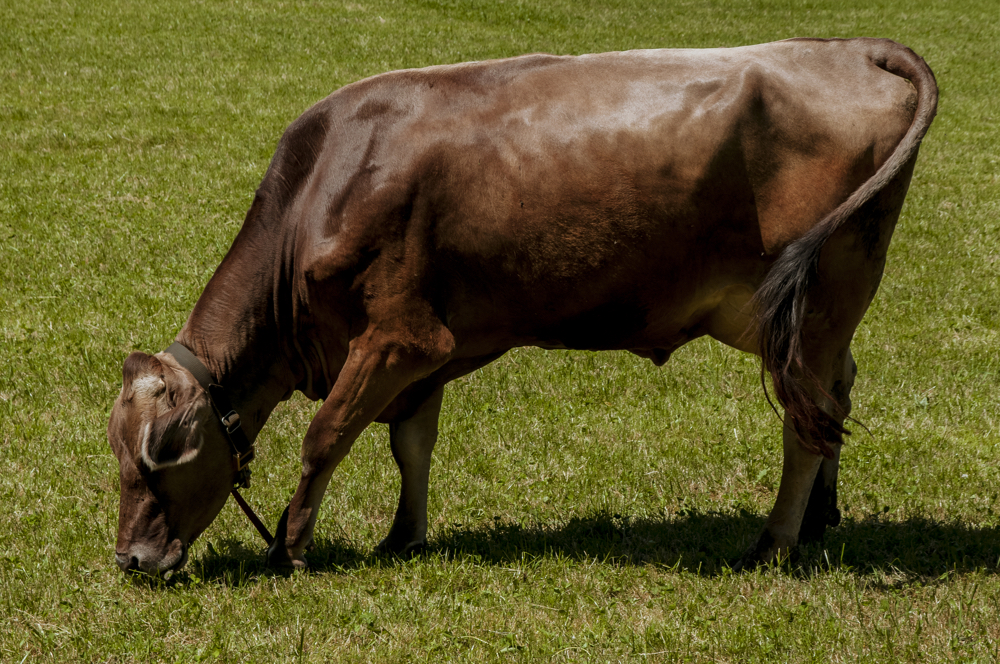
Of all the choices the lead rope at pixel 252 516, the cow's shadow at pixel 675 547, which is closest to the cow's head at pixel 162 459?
the lead rope at pixel 252 516

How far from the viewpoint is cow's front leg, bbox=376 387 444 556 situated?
17.5 ft

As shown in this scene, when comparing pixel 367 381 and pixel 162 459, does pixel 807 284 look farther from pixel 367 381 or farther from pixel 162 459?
pixel 162 459

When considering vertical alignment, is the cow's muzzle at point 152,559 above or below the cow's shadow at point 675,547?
above

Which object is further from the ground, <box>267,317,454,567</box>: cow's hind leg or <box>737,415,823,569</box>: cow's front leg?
<box>267,317,454,567</box>: cow's hind leg

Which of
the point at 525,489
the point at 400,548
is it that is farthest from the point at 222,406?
the point at 525,489

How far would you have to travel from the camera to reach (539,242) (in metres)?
4.63

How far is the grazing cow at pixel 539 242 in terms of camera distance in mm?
4477

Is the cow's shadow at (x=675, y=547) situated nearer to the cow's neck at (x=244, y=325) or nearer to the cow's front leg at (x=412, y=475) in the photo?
the cow's front leg at (x=412, y=475)

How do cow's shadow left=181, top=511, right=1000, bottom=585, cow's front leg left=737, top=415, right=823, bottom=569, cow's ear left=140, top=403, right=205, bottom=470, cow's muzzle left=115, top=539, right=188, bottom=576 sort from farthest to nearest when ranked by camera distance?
cow's shadow left=181, top=511, right=1000, bottom=585 < cow's front leg left=737, top=415, right=823, bottom=569 < cow's muzzle left=115, top=539, right=188, bottom=576 < cow's ear left=140, top=403, right=205, bottom=470

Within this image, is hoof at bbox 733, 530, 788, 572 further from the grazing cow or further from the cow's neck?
the cow's neck

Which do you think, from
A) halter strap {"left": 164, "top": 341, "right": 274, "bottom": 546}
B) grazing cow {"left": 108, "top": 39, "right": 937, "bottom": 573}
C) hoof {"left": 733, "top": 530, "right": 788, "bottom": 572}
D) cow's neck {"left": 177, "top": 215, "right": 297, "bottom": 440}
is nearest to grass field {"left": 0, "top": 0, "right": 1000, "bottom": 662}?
hoof {"left": 733, "top": 530, "right": 788, "bottom": 572}

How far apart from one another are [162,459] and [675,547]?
266 centimetres

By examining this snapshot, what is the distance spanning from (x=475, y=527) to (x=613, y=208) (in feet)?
6.89

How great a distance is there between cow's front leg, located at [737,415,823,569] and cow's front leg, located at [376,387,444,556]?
170 centimetres
